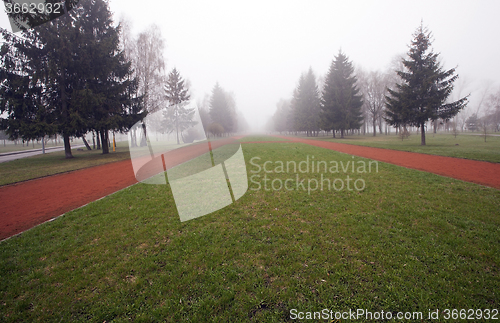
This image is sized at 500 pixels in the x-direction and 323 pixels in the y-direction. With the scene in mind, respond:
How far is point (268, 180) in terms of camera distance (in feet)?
27.0

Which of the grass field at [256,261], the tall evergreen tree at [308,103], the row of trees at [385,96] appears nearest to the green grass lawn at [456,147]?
the row of trees at [385,96]

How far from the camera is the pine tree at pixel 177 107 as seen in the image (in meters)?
35.4

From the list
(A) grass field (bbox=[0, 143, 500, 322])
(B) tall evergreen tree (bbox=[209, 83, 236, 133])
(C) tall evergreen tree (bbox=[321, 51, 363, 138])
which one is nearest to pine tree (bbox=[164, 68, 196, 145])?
(B) tall evergreen tree (bbox=[209, 83, 236, 133])

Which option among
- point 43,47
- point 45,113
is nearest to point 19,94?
point 45,113

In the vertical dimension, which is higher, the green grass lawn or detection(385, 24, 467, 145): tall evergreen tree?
detection(385, 24, 467, 145): tall evergreen tree

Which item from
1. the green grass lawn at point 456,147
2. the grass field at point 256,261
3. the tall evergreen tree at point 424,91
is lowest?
the grass field at point 256,261

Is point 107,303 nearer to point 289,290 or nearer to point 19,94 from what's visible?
point 289,290

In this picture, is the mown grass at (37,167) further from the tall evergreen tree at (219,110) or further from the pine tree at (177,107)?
the tall evergreen tree at (219,110)

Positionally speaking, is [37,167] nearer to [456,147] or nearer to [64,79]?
[64,79]

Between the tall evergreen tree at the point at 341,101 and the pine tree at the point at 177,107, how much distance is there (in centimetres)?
2600

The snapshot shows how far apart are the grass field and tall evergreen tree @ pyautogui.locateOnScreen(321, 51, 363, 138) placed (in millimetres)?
33073

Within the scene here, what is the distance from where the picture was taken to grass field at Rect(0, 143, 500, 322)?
2453mm

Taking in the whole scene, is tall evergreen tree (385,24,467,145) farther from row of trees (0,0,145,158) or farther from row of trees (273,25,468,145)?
row of trees (0,0,145,158)

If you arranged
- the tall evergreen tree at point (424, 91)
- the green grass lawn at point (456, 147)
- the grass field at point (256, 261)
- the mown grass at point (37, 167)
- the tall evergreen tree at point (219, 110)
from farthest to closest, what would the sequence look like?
the tall evergreen tree at point (219, 110) → the tall evergreen tree at point (424, 91) → the green grass lawn at point (456, 147) → the mown grass at point (37, 167) → the grass field at point (256, 261)
